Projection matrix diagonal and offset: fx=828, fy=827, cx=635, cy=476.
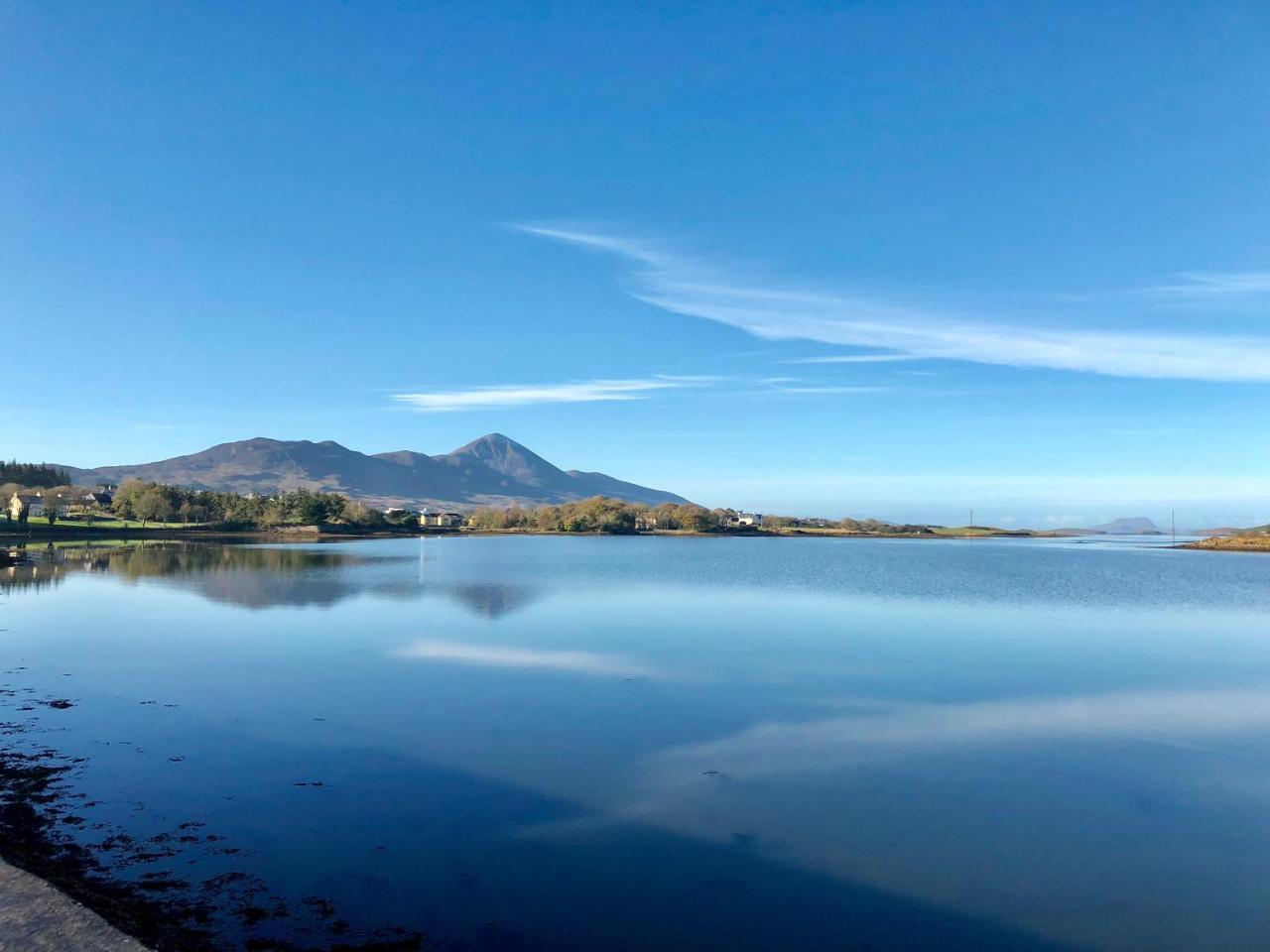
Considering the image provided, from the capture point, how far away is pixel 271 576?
4381 cm

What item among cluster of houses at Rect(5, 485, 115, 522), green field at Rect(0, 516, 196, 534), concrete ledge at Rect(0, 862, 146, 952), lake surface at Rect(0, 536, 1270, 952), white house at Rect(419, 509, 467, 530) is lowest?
lake surface at Rect(0, 536, 1270, 952)

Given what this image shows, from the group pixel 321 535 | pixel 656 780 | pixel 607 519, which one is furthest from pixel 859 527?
pixel 656 780

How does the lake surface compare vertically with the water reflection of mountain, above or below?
below

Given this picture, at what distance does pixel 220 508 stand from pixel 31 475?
54.1 metres

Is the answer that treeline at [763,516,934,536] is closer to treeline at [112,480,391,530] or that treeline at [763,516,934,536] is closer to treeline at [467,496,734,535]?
treeline at [467,496,734,535]

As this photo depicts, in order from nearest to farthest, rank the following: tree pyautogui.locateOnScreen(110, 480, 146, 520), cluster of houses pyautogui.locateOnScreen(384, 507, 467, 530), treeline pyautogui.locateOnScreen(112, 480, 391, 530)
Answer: treeline pyautogui.locateOnScreen(112, 480, 391, 530) → tree pyautogui.locateOnScreen(110, 480, 146, 520) → cluster of houses pyautogui.locateOnScreen(384, 507, 467, 530)

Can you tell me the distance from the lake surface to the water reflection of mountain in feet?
24.8

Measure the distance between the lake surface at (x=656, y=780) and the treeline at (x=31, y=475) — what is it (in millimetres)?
131958

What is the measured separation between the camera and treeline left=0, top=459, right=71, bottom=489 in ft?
435

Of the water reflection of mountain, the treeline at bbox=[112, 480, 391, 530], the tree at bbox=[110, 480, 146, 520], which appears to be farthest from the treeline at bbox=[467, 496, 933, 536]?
the water reflection of mountain

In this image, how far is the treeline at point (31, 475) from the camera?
133 m

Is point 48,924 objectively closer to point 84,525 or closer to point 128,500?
point 84,525

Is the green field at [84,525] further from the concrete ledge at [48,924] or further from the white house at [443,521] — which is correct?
the concrete ledge at [48,924]

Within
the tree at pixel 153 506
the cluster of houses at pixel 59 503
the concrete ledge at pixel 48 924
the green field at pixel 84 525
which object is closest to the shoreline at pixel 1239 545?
the concrete ledge at pixel 48 924
